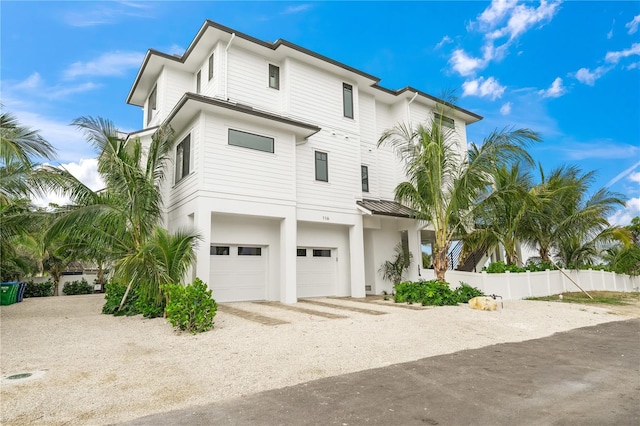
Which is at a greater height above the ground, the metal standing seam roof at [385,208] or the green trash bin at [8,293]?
the metal standing seam roof at [385,208]

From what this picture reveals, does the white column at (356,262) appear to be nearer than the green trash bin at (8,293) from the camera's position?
No

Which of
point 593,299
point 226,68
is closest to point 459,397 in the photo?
point 226,68

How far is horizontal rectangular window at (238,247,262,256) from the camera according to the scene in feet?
45.4

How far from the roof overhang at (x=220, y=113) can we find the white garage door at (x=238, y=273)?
186 inches

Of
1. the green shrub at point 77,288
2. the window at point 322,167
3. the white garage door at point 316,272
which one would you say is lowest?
the green shrub at point 77,288

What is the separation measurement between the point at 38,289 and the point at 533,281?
2518 cm

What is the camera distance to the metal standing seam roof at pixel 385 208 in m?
15.2

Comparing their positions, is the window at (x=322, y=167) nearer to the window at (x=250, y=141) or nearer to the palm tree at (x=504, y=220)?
the window at (x=250, y=141)

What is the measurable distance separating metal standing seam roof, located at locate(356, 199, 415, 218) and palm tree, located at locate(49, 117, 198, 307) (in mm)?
7653

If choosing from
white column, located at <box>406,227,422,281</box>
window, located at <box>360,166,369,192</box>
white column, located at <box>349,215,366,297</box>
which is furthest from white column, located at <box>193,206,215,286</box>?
white column, located at <box>406,227,422,281</box>

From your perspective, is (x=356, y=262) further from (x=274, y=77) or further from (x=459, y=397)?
(x=459, y=397)

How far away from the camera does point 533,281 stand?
1537 cm

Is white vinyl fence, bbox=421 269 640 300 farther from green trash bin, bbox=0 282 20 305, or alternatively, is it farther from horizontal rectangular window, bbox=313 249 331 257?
green trash bin, bbox=0 282 20 305

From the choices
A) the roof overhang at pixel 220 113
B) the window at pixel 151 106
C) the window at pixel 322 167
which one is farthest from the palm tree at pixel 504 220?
the window at pixel 151 106
